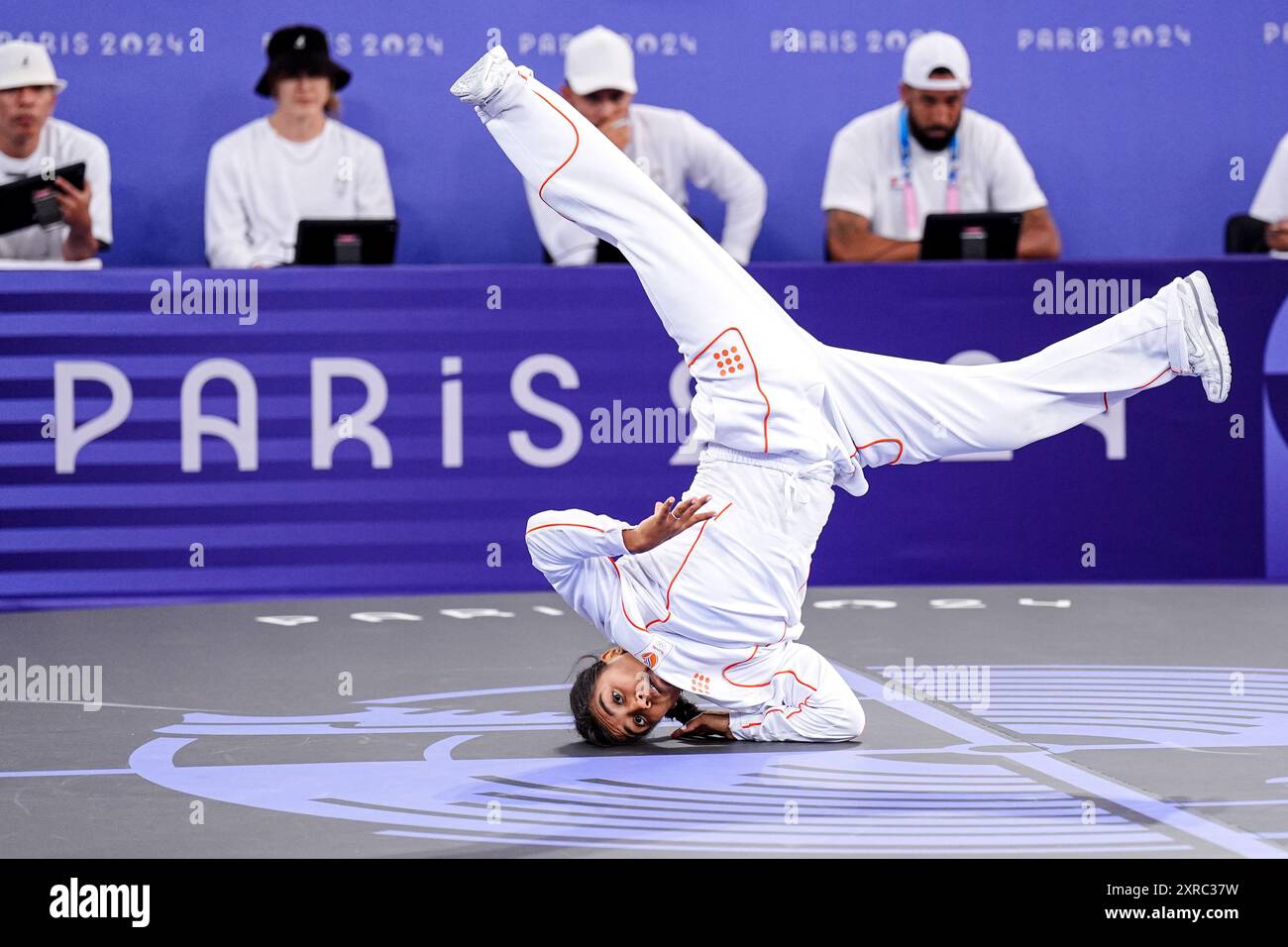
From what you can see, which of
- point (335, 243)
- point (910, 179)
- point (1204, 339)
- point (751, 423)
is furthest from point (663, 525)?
point (910, 179)

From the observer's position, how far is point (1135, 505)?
756cm

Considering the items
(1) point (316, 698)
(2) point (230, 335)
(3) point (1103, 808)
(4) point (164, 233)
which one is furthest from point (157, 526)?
(3) point (1103, 808)

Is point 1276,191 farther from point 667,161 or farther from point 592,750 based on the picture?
point 592,750

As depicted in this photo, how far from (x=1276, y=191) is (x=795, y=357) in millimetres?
5394

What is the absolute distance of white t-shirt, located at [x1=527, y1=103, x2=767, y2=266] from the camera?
8875 millimetres

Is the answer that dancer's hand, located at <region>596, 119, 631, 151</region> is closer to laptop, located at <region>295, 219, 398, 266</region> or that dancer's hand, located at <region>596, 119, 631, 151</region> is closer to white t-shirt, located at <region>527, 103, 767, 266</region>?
white t-shirt, located at <region>527, 103, 767, 266</region>

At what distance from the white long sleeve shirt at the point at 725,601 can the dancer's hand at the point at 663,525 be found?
12 cm

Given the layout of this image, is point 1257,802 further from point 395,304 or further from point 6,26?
point 6,26

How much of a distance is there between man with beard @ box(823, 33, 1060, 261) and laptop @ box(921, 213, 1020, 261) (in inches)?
32.4

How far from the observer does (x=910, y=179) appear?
870cm

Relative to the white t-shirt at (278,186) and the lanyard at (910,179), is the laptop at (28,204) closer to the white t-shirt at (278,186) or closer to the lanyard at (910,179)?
the white t-shirt at (278,186)

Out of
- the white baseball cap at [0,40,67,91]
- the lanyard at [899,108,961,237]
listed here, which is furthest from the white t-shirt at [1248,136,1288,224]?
the white baseball cap at [0,40,67,91]

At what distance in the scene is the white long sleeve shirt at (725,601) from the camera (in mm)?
4523

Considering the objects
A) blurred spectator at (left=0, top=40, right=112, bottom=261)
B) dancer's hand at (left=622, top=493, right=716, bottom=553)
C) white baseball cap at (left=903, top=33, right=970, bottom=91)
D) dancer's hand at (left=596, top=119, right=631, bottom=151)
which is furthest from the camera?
white baseball cap at (left=903, top=33, right=970, bottom=91)
